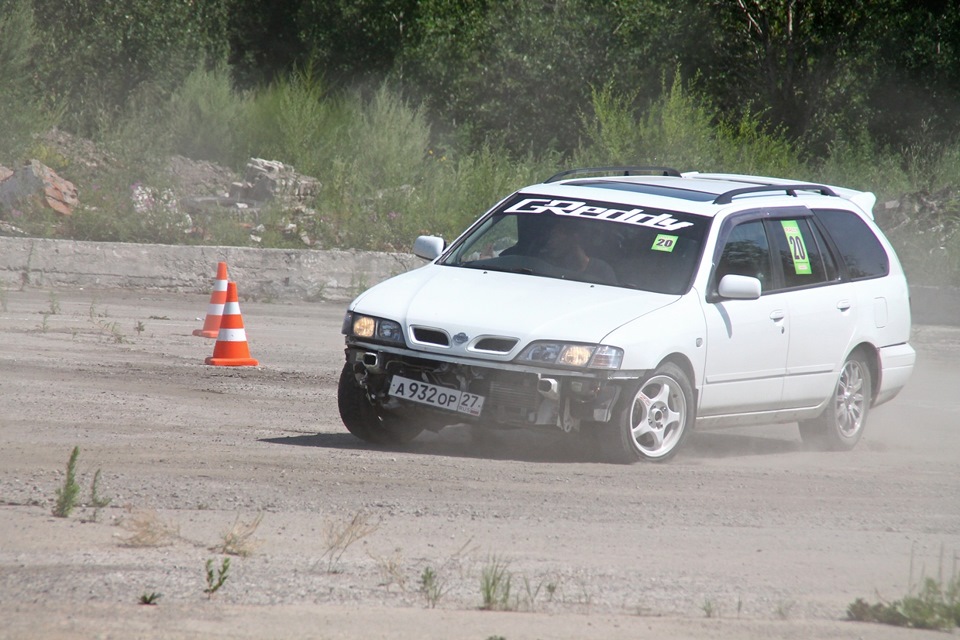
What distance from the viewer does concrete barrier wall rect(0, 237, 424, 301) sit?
57.1 feet

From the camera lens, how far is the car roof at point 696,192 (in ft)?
28.1

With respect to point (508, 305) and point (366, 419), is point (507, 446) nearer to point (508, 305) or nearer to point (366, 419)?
point (366, 419)

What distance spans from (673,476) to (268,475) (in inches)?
90.7

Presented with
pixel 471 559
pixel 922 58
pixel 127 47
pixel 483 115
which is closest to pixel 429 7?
pixel 483 115

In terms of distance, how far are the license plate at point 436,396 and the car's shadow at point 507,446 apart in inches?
18.2

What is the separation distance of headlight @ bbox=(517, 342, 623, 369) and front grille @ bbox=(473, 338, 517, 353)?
88 mm

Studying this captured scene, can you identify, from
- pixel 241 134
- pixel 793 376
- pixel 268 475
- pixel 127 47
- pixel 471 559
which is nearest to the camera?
pixel 471 559

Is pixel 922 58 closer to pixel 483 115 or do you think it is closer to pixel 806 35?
pixel 806 35

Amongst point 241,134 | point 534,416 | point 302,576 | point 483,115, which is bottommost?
point 302,576

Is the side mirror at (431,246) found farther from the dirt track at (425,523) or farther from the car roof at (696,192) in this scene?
the dirt track at (425,523)

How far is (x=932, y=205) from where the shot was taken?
71.3 feet

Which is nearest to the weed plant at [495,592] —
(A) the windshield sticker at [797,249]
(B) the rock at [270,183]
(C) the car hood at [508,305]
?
(C) the car hood at [508,305]

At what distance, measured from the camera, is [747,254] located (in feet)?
27.9

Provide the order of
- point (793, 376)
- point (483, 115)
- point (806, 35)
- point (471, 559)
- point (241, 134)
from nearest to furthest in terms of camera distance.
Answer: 1. point (471, 559)
2. point (793, 376)
3. point (241, 134)
4. point (806, 35)
5. point (483, 115)
